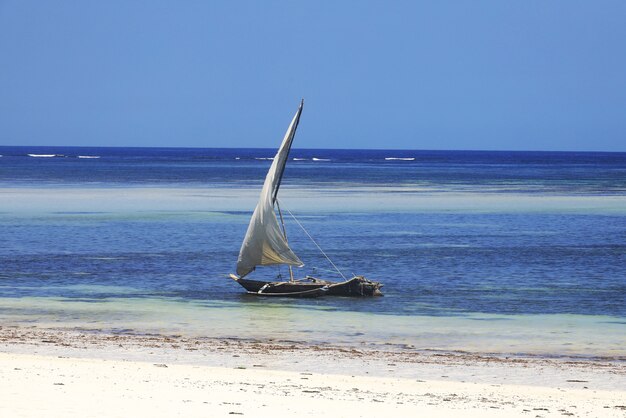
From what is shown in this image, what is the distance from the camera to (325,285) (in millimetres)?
31734

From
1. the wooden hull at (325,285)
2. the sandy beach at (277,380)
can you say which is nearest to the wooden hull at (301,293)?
the wooden hull at (325,285)

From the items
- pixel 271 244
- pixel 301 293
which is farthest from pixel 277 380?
pixel 271 244

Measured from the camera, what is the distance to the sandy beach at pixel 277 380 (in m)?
15.5

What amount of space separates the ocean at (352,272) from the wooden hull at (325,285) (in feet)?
1.55

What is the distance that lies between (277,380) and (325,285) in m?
13.6

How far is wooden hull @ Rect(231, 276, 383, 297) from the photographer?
1238 inches

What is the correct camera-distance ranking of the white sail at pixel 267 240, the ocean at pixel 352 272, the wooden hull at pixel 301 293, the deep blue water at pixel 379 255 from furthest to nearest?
the white sail at pixel 267 240 → the deep blue water at pixel 379 255 → the wooden hull at pixel 301 293 → the ocean at pixel 352 272

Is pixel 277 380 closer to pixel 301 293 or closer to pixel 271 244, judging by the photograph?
pixel 301 293

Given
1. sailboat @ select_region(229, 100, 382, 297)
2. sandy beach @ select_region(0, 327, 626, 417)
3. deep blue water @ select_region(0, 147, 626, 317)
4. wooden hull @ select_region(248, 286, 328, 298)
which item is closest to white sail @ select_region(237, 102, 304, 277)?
sailboat @ select_region(229, 100, 382, 297)

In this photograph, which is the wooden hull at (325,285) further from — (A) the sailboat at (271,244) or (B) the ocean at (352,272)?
(B) the ocean at (352,272)

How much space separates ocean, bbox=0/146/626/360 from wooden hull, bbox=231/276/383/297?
1.55 ft

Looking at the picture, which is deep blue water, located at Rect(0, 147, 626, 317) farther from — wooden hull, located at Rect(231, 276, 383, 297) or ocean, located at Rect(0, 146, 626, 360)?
wooden hull, located at Rect(231, 276, 383, 297)

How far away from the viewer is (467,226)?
197 ft

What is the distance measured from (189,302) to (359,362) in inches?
413
